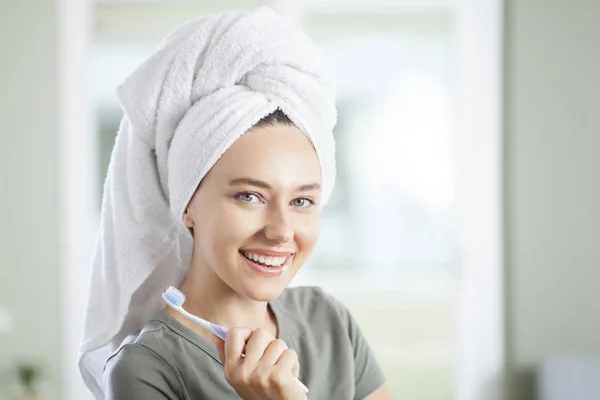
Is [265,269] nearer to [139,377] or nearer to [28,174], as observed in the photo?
[139,377]

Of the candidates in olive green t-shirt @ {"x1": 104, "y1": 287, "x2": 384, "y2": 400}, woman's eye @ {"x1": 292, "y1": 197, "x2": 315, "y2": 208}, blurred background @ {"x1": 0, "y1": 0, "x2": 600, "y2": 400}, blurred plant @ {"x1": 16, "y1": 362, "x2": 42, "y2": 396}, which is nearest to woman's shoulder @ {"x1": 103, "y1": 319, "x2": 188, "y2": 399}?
olive green t-shirt @ {"x1": 104, "y1": 287, "x2": 384, "y2": 400}

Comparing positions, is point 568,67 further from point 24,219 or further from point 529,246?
point 24,219

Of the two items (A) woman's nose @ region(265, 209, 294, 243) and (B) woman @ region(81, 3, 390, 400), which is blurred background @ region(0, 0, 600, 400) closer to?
(B) woman @ region(81, 3, 390, 400)

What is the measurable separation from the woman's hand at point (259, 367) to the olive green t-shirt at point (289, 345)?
0.30ft

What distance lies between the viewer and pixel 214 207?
865mm

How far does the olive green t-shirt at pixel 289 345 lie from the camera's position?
837 millimetres

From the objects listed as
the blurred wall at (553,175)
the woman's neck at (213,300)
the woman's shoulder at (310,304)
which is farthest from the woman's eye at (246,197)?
the blurred wall at (553,175)

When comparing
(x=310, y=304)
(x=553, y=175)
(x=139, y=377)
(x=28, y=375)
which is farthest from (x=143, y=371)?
(x=553, y=175)

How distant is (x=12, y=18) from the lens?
332 cm

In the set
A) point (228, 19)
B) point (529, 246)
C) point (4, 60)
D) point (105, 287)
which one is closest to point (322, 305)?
point (105, 287)

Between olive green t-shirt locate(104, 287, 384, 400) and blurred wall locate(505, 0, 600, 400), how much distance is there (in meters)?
2.36

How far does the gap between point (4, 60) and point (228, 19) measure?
2.71m

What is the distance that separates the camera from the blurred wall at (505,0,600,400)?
3266 mm

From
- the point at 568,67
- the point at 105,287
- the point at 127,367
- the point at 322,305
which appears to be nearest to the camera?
the point at 127,367
